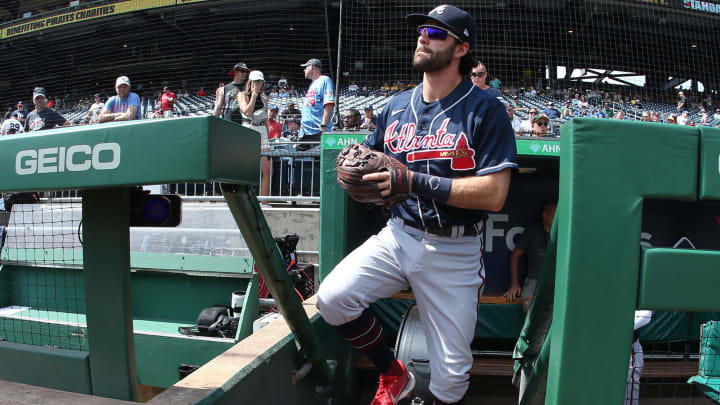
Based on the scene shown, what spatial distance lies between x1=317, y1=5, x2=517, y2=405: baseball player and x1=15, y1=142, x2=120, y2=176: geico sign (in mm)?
829

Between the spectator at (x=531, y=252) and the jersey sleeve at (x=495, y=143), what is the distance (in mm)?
1846

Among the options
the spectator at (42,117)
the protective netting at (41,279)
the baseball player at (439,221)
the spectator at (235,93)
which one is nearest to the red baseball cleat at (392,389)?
the baseball player at (439,221)

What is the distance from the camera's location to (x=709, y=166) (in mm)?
1015

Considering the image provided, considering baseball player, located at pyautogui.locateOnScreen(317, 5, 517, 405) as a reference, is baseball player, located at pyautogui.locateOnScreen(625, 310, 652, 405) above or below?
below

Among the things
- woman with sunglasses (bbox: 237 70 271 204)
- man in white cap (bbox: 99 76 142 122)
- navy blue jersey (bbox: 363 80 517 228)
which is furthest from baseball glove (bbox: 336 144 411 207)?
man in white cap (bbox: 99 76 142 122)

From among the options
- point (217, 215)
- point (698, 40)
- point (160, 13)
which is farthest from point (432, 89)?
point (698, 40)

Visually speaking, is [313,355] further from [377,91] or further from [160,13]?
[160,13]

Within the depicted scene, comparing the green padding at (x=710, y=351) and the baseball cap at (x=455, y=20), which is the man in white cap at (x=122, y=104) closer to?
the baseball cap at (x=455, y=20)

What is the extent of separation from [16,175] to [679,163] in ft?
5.14

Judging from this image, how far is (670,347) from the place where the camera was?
11.0ft

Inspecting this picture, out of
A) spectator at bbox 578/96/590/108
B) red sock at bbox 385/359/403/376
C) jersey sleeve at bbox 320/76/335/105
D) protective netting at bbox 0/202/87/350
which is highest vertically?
spectator at bbox 578/96/590/108

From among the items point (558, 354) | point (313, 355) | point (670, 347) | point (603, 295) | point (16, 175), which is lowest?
point (670, 347)

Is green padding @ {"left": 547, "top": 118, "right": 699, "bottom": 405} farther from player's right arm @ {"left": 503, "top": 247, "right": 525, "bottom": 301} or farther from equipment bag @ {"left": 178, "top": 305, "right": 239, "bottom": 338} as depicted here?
equipment bag @ {"left": 178, "top": 305, "right": 239, "bottom": 338}

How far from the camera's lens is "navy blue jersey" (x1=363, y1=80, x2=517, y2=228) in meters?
1.67
